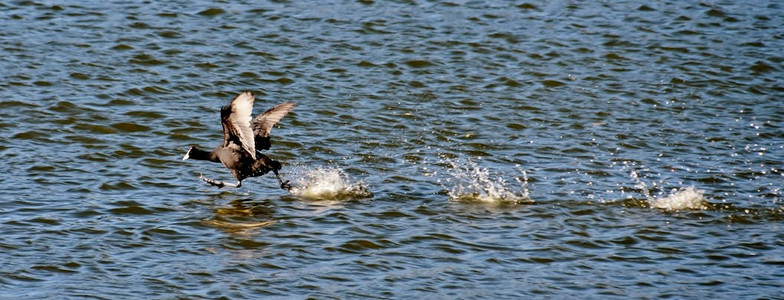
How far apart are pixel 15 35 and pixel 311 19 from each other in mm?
4253

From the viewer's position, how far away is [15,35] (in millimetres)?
15086

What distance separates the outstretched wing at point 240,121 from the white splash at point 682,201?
146 inches

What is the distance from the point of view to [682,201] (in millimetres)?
10273

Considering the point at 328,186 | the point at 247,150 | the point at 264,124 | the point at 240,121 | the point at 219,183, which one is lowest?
the point at 328,186

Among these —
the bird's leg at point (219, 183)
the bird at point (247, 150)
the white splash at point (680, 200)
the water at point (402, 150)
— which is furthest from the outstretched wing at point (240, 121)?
the white splash at point (680, 200)

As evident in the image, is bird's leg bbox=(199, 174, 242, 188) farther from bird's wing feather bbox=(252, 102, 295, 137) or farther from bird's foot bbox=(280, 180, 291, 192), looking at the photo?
bird's wing feather bbox=(252, 102, 295, 137)

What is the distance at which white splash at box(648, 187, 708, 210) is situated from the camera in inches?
401

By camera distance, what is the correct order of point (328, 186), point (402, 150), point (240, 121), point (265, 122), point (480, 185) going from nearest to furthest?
point (240, 121) → point (265, 122) → point (328, 186) → point (480, 185) → point (402, 150)

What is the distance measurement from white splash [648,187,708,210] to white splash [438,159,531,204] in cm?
119

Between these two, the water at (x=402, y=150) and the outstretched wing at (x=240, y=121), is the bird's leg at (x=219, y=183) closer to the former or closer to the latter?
the water at (x=402, y=150)

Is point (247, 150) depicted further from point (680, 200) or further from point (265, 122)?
point (680, 200)

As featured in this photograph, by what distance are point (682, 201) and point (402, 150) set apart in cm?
305

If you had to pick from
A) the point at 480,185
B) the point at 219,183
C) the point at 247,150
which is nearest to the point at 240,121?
the point at 247,150

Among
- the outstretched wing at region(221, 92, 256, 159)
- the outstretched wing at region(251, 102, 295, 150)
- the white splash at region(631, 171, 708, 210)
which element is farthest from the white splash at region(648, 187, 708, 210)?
the outstretched wing at region(221, 92, 256, 159)
